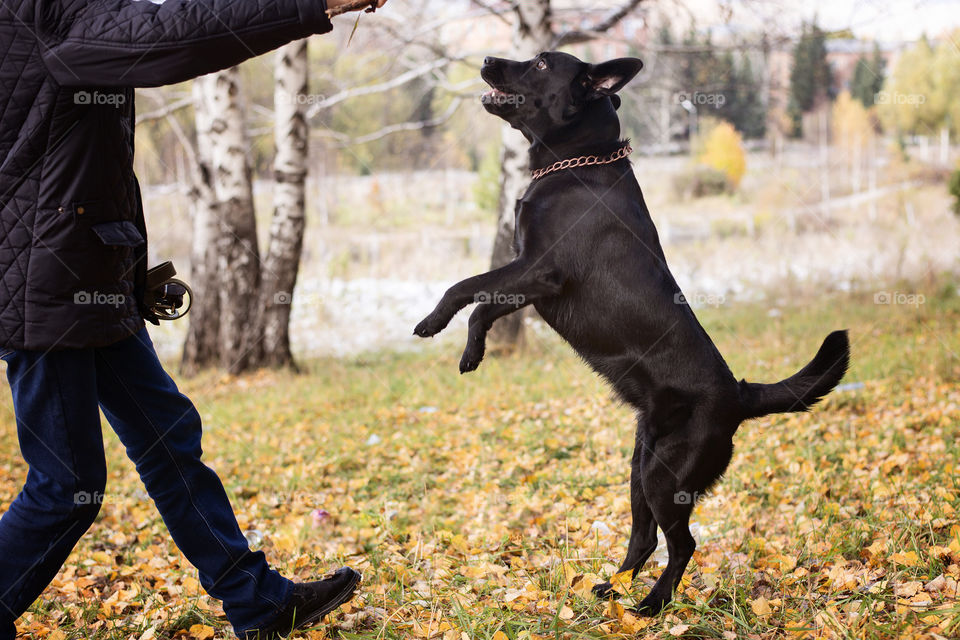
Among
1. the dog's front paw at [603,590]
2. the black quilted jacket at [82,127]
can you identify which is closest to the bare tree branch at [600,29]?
the dog's front paw at [603,590]

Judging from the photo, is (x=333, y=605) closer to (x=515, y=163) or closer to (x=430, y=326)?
(x=430, y=326)

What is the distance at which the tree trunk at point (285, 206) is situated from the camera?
23.4ft

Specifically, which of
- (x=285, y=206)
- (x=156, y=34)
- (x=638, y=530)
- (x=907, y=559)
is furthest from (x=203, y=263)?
(x=907, y=559)

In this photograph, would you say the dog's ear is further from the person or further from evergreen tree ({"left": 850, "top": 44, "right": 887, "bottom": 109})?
evergreen tree ({"left": 850, "top": 44, "right": 887, "bottom": 109})

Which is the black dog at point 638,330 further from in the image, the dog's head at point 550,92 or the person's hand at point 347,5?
the person's hand at point 347,5

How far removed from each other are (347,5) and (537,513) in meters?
2.55

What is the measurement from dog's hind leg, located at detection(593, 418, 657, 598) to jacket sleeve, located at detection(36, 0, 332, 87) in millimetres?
1747

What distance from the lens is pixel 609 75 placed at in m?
2.67

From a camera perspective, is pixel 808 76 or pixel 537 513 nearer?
pixel 537 513

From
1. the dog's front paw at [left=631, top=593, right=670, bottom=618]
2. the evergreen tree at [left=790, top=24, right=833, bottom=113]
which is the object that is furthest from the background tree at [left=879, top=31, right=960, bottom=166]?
the dog's front paw at [left=631, top=593, right=670, bottom=618]

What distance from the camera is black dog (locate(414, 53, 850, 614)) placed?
2391 mm

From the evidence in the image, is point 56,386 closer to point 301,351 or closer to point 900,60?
point 301,351

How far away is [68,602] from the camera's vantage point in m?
2.82

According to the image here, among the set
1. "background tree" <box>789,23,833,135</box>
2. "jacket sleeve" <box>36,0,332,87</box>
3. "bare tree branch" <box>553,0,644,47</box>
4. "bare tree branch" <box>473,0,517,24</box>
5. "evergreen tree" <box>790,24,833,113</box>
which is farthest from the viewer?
"evergreen tree" <box>790,24,833,113</box>
